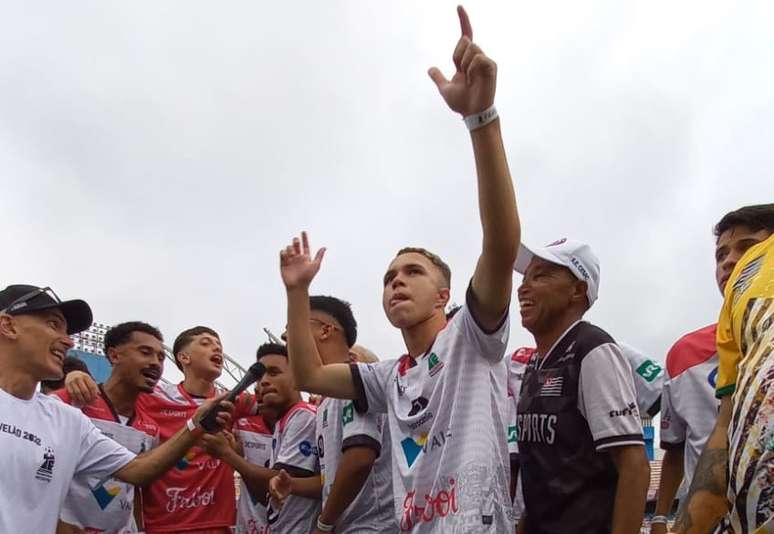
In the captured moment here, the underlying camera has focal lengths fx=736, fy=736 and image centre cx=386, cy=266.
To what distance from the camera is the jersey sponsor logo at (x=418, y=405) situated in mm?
2938

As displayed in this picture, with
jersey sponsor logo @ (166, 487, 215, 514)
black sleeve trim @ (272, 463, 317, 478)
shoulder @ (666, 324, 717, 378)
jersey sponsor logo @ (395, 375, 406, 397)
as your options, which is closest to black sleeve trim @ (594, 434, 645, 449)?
jersey sponsor logo @ (395, 375, 406, 397)

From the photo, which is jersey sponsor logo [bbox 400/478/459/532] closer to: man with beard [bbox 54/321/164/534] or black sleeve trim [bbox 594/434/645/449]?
black sleeve trim [bbox 594/434/645/449]

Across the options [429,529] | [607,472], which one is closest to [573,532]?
[607,472]

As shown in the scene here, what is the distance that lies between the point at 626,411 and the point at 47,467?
269cm

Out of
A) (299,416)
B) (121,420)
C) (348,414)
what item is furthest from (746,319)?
(121,420)

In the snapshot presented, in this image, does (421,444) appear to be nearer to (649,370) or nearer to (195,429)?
(195,429)

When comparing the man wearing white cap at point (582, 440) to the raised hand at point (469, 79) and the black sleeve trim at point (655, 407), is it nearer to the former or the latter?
the raised hand at point (469, 79)

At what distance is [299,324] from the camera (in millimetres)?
3344

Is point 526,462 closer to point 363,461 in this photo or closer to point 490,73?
point 363,461

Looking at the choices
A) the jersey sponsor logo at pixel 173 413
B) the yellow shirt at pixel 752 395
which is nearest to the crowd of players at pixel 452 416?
the yellow shirt at pixel 752 395

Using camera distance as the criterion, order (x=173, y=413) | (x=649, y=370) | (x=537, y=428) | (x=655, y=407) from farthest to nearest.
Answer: (x=173, y=413) → (x=649, y=370) → (x=655, y=407) → (x=537, y=428)

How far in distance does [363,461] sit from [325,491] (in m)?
0.46

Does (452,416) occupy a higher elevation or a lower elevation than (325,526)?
higher

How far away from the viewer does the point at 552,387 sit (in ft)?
9.32
